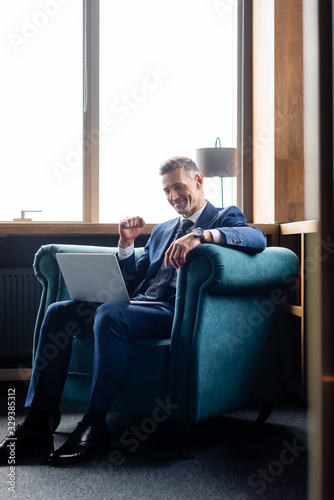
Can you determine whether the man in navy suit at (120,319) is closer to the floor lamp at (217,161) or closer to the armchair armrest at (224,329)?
the armchair armrest at (224,329)

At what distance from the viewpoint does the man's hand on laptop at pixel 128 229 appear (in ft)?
7.24

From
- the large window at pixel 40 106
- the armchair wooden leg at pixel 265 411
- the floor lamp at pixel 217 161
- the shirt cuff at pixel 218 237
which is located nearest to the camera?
the shirt cuff at pixel 218 237

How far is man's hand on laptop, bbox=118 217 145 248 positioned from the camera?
7.24ft

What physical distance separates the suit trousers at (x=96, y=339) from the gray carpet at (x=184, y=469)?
207 millimetres

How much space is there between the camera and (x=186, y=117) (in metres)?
3.11

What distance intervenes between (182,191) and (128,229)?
0.28m

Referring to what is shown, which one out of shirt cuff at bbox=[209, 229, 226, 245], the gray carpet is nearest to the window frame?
shirt cuff at bbox=[209, 229, 226, 245]

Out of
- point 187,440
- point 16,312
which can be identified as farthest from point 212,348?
point 16,312

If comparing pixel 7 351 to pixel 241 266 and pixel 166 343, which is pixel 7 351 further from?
pixel 241 266

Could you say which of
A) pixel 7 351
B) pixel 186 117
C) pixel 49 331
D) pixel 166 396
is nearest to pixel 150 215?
pixel 186 117

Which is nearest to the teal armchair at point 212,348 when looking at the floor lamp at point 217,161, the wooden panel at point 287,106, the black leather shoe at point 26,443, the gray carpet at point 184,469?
the gray carpet at point 184,469

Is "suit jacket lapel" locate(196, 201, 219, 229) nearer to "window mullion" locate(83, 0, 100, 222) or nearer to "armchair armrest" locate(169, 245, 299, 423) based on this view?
"armchair armrest" locate(169, 245, 299, 423)

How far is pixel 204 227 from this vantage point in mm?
2105

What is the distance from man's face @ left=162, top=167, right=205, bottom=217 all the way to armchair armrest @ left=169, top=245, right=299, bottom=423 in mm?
384
